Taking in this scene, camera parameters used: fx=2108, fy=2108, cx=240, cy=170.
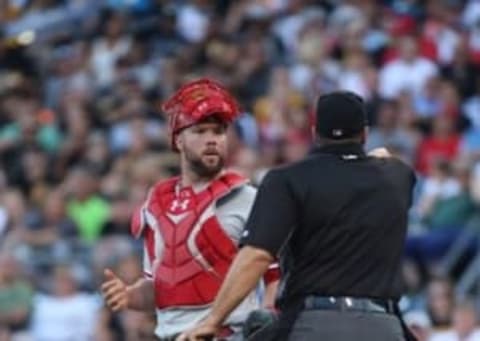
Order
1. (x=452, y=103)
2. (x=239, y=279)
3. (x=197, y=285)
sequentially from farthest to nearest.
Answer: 1. (x=452, y=103)
2. (x=197, y=285)
3. (x=239, y=279)

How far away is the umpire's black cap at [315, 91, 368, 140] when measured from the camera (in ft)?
27.8

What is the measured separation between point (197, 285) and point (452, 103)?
9.06 meters

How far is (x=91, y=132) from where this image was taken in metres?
19.8

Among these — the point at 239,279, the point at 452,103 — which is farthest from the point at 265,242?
the point at 452,103

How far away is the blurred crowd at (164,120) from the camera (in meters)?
16.1

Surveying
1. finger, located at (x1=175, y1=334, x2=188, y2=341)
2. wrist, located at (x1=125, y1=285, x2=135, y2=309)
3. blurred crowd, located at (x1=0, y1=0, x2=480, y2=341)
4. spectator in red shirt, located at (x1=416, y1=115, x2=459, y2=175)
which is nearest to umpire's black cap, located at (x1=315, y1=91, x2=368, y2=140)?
finger, located at (x1=175, y1=334, x2=188, y2=341)

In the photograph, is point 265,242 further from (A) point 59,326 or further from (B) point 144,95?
(B) point 144,95

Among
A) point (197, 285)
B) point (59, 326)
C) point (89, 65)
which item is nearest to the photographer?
point (197, 285)

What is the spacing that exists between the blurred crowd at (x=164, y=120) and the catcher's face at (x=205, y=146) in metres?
5.44

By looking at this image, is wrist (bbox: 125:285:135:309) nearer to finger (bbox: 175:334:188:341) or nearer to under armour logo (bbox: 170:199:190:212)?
under armour logo (bbox: 170:199:190:212)

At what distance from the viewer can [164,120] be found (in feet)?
63.6

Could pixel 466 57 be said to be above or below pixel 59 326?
above

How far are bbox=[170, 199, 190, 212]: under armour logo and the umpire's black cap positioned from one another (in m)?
0.91

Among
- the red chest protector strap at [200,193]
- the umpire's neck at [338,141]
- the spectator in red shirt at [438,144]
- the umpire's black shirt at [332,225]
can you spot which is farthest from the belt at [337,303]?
the spectator in red shirt at [438,144]
